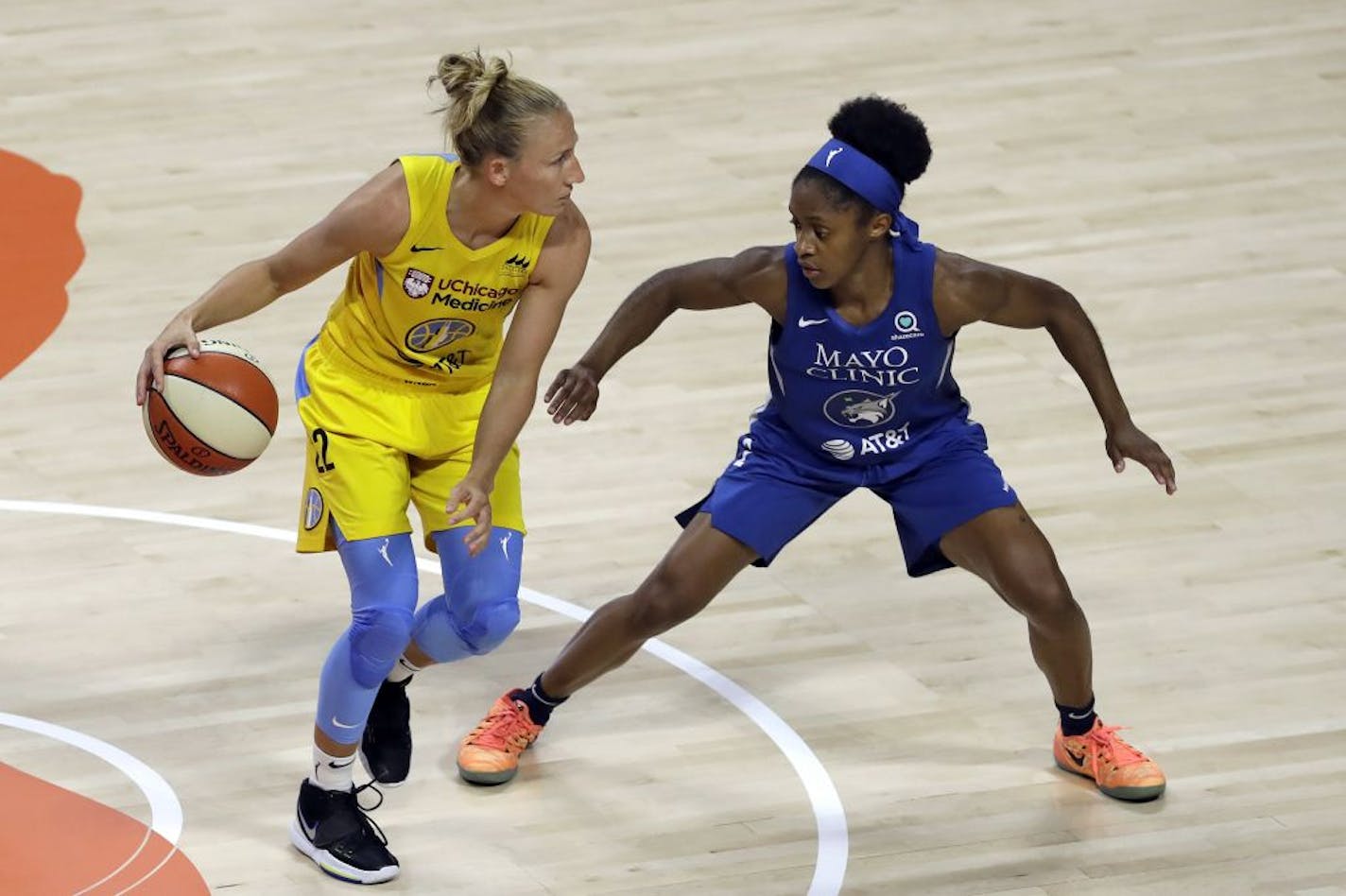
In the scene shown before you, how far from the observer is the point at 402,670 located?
6.29 m

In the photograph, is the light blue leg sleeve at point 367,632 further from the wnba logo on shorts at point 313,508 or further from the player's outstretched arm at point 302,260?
the player's outstretched arm at point 302,260

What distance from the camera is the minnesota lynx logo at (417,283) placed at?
5668 millimetres

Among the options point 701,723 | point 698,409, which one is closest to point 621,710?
point 701,723

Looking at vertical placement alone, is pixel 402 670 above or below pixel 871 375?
below

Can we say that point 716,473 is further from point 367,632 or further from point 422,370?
point 367,632

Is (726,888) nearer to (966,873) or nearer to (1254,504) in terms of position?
(966,873)

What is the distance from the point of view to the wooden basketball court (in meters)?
6.03

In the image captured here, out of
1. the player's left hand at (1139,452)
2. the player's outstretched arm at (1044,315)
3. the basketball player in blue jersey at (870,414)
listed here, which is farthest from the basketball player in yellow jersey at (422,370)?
the player's left hand at (1139,452)

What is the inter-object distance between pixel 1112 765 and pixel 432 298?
2.13 meters

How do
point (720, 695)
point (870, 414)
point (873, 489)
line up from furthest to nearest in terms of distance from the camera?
point (720, 695)
point (873, 489)
point (870, 414)

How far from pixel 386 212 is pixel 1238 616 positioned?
9.90ft

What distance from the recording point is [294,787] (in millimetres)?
6215

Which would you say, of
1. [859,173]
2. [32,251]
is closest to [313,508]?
[859,173]

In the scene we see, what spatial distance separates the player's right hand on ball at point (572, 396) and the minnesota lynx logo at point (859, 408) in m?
0.61
